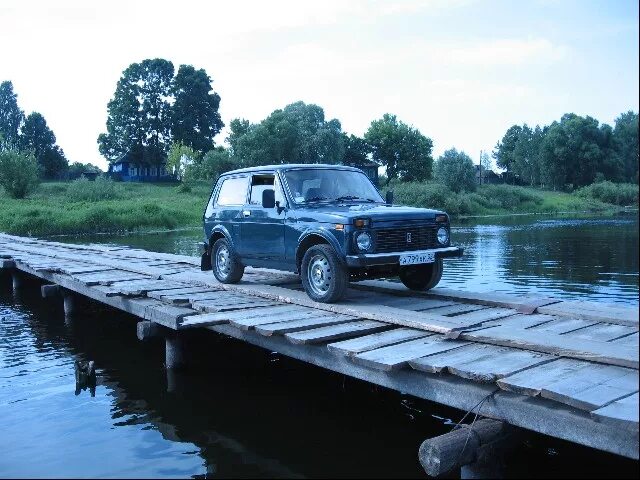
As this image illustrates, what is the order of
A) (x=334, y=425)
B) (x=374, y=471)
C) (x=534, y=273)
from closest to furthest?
(x=374, y=471), (x=334, y=425), (x=534, y=273)

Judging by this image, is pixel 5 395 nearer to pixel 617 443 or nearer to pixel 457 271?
pixel 617 443

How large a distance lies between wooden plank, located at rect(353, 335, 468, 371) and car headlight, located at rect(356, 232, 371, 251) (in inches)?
82.5

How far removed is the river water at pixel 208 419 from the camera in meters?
6.77

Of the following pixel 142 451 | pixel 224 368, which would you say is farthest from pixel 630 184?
pixel 224 368

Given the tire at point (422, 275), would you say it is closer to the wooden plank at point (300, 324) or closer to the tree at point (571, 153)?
the wooden plank at point (300, 324)

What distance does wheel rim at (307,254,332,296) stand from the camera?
929 centimetres

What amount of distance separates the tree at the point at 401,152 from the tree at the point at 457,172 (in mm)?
20030

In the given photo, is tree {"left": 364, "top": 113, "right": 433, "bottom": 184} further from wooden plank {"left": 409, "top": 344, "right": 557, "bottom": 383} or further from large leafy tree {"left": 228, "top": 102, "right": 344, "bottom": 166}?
wooden plank {"left": 409, "top": 344, "right": 557, "bottom": 383}

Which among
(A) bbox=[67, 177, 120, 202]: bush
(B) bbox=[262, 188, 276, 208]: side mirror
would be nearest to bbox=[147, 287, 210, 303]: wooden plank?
(B) bbox=[262, 188, 276, 208]: side mirror

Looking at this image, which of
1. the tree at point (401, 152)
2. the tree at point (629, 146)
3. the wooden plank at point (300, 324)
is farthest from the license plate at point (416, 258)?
the tree at point (401, 152)

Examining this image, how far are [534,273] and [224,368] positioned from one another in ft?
45.9

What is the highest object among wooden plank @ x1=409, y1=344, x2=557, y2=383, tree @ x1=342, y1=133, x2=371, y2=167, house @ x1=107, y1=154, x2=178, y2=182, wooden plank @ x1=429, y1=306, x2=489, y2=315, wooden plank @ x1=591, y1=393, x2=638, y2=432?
tree @ x1=342, y1=133, x2=371, y2=167

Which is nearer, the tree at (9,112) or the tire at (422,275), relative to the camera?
the tire at (422,275)

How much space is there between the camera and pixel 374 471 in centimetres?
659
